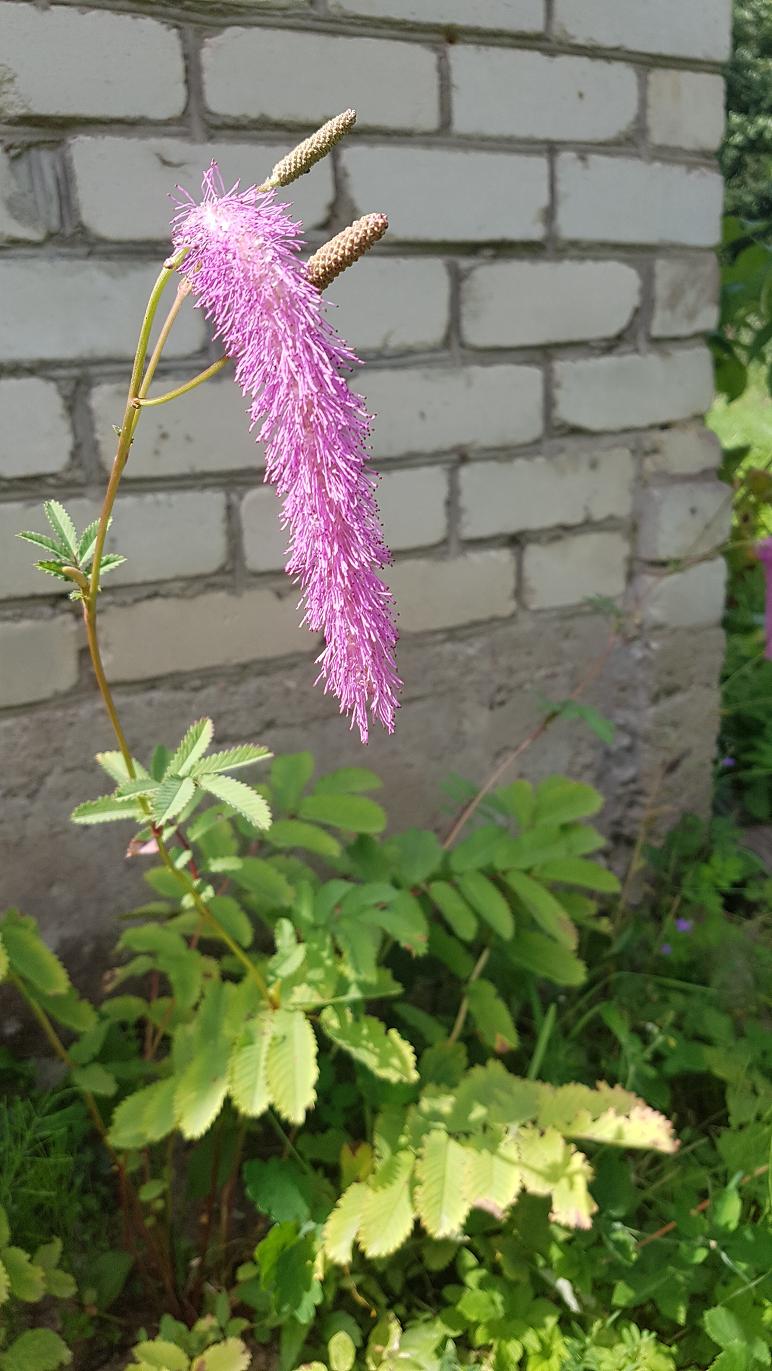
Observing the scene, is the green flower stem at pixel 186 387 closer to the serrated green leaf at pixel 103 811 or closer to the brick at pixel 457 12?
the serrated green leaf at pixel 103 811

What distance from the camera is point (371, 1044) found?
1.12 metres

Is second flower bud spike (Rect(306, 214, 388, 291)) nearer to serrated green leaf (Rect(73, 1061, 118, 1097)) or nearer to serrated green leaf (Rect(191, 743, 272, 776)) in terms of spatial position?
serrated green leaf (Rect(191, 743, 272, 776))

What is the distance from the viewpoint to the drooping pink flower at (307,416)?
1.78 feet

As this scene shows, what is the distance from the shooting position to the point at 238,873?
3.94 feet

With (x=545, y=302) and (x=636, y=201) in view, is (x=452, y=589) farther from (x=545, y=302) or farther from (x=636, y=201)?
(x=636, y=201)

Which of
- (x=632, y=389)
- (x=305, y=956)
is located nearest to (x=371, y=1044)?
(x=305, y=956)

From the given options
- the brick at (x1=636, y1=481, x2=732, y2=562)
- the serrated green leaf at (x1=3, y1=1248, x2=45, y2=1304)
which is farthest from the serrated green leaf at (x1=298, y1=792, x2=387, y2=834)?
the brick at (x1=636, y1=481, x2=732, y2=562)

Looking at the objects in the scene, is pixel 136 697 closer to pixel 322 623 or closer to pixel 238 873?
pixel 238 873

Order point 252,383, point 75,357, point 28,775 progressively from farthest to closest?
1. point 28,775
2. point 75,357
3. point 252,383

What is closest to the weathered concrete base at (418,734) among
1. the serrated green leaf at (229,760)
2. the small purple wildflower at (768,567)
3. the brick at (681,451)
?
the small purple wildflower at (768,567)

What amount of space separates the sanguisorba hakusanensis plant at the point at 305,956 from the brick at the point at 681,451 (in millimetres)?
745

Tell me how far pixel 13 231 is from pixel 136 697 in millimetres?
669

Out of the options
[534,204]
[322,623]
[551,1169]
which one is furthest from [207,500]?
[551,1169]

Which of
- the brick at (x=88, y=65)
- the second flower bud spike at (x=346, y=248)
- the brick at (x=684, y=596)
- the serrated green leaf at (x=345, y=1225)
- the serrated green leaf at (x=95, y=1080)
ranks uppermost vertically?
the brick at (x=88, y=65)
